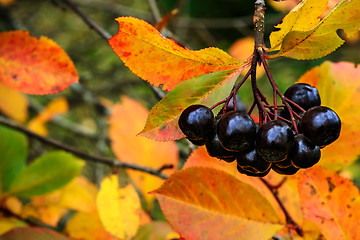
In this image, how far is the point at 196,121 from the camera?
546mm

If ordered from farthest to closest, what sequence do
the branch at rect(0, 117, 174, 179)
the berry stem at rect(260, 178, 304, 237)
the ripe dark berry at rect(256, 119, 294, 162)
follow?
the branch at rect(0, 117, 174, 179), the berry stem at rect(260, 178, 304, 237), the ripe dark berry at rect(256, 119, 294, 162)

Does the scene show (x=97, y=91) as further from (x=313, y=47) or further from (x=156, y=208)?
(x=313, y=47)

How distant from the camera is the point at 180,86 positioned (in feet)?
1.93

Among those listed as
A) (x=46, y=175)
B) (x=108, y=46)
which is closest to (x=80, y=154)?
(x=46, y=175)

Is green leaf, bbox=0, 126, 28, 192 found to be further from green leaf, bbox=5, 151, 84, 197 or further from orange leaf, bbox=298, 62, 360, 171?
orange leaf, bbox=298, 62, 360, 171

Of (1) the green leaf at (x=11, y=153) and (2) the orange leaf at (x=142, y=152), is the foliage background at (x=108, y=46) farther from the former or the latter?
(1) the green leaf at (x=11, y=153)

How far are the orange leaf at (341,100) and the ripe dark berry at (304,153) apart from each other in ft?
1.08

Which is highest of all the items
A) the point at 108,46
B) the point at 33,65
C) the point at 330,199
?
the point at 330,199

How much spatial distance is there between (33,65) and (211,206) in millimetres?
482

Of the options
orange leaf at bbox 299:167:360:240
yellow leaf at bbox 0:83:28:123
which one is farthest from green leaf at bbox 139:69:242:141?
yellow leaf at bbox 0:83:28:123

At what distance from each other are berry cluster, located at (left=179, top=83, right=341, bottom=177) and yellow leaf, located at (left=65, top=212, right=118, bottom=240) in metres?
0.65

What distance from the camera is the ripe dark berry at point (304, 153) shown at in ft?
1.76

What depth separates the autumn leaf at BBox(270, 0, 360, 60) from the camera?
1.73ft

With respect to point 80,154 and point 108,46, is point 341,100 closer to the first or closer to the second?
point 80,154
